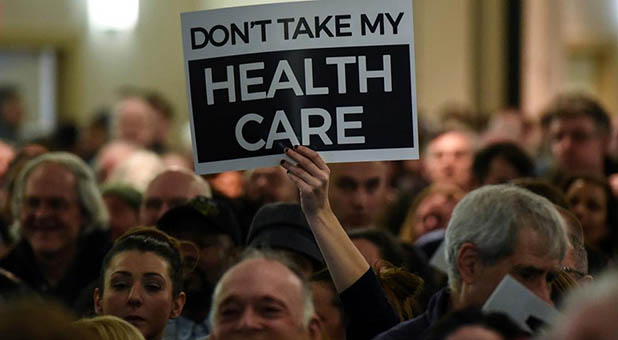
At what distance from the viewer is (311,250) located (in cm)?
590

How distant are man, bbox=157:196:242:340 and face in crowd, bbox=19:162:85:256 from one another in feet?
3.67

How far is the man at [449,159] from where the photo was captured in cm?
1122

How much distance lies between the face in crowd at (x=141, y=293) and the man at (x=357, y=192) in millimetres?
2741

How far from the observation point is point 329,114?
17.9 feet

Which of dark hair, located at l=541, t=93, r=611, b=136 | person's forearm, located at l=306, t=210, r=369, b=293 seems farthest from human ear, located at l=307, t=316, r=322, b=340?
dark hair, located at l=541, t=93, r=611, b=136

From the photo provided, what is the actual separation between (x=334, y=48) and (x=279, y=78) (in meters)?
0.24

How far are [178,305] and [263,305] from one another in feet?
3.75

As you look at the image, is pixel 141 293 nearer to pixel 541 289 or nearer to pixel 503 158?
pixel 541 289

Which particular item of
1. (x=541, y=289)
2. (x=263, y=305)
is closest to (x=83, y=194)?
(x=263, y=305)

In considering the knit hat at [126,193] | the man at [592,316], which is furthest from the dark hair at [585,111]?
the man at [592,316]

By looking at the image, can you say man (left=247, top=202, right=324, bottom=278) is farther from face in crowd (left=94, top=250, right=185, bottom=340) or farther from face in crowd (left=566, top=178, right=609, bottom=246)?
face in crowd (left=566, top=178, right=609, bottom=246)

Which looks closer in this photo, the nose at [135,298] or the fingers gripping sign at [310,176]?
the fingers gripping sign at [310,176]

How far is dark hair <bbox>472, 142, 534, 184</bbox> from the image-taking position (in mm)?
9156

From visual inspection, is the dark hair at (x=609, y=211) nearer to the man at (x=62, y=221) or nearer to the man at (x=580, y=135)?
the man at (x=580, y=135)
